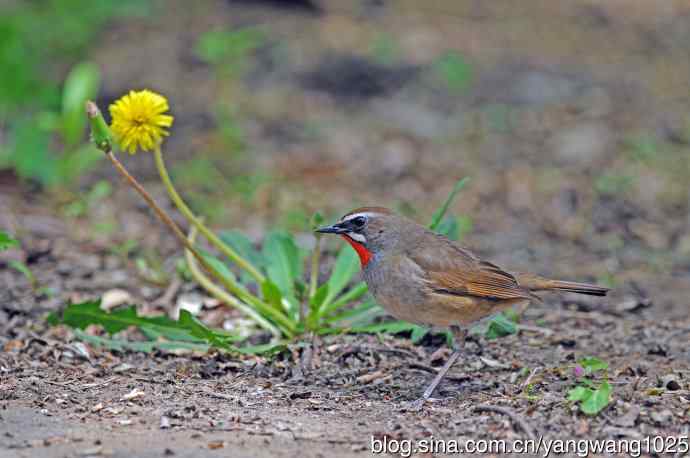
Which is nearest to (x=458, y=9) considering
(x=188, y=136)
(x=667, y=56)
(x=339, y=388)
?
(x=667, y=56)

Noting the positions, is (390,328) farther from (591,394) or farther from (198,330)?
(591,394)

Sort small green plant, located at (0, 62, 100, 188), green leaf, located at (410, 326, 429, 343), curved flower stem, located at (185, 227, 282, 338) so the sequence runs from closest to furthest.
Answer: green leaf, located at (410, 326, 429, 343)
curved flower stem, located at (185, 227, 282, 338)
small green plant, located at (0, 62, 100, 188)

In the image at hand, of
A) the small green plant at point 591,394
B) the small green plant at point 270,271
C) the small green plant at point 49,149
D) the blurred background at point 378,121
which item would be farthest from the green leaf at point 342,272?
the small green plant at point 49,149

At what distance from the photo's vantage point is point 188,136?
9.50m

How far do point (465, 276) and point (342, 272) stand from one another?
112cm

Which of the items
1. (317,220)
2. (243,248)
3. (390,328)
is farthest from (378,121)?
(317,220)

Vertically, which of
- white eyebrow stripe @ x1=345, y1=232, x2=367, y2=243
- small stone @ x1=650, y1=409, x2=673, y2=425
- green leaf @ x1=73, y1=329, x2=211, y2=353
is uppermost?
white eyebrow stripe @ x1=345, y1=232, x2=367, y2=243

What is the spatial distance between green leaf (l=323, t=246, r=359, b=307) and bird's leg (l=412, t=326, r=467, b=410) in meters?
0.85

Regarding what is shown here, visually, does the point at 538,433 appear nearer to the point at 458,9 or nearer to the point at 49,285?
the point at 49,285

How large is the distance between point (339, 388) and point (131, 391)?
107 cm

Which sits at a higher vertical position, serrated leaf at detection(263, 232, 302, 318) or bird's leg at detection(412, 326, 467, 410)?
serrated leaf at detection(263, 232, 302, 318)

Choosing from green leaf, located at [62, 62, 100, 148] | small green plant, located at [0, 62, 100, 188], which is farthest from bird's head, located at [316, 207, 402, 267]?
green leaf, located at [62, 62, 100, 148]

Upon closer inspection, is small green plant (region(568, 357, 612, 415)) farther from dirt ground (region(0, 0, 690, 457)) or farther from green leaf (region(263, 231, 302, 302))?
green leaf (region(263, 231, 302, 302))

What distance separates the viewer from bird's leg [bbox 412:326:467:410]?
507 cm
